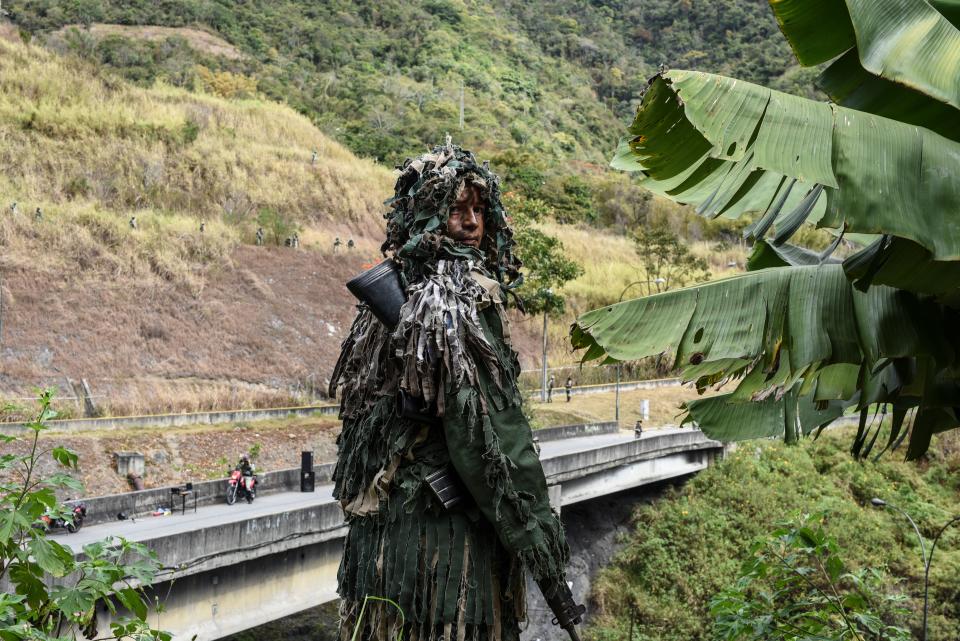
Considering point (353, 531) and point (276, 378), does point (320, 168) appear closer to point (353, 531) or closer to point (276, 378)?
point (276, 378)

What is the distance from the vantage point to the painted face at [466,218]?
3.64 meters

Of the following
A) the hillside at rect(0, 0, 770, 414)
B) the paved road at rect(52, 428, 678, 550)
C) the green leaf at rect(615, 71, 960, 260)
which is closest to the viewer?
the green leaf at rect(615, 71, 960, 260)

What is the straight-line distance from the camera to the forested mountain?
4909 cm

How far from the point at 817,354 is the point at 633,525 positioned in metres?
16.8

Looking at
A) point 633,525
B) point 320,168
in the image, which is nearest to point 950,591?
point 633,525

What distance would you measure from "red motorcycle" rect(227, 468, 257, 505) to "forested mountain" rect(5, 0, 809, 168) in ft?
77.7

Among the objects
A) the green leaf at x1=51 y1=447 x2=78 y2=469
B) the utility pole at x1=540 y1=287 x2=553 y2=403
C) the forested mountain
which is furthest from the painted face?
the forested mountain

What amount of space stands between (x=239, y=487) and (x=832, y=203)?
40.4ft

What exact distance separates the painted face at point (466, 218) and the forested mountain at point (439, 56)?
108 feet

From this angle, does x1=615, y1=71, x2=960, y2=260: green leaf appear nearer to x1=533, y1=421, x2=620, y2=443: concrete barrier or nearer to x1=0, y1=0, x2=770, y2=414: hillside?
x1=533, y1=421, x2=620, y2=443: concrete barrier

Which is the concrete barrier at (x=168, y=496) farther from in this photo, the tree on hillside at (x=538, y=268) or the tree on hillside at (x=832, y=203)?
the tree on hillside at (x=538, y=268)

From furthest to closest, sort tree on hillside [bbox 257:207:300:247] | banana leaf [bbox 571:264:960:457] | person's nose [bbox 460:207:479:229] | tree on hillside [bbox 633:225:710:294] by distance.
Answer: tree on hillside [bbox 633:225:710:294], tree on hillside [bbox 257:207:300:247], banana leaf [bbox 571:264:960:457], person's nose [bbox 460:207:479:229]

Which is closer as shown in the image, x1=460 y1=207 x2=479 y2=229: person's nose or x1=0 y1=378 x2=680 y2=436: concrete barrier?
x1=460 y1=207 x2=479 y2=229: person's nose

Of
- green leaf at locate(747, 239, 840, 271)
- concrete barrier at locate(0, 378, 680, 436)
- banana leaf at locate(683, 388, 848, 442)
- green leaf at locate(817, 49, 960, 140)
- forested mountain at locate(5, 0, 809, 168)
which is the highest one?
forested mountain at locate(5, 0, 809, 168)
